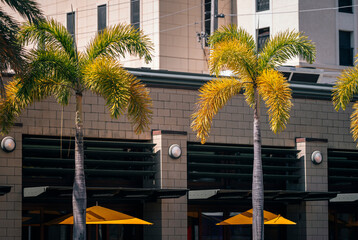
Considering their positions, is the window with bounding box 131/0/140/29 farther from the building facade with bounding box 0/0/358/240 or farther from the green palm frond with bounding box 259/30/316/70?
the green palm frond with bounding box 259/30/316/70

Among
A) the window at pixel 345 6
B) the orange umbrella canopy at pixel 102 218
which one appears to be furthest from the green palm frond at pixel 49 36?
the window at pixel 345 6

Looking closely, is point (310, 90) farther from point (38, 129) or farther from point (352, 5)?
point (352, 5)

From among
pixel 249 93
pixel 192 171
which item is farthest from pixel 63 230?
pixel 249 93

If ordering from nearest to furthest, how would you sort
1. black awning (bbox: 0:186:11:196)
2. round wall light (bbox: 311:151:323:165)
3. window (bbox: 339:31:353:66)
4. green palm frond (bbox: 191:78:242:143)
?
black awning (bbox: 0:186:11:196) < green palm frond (bbox: 191:78:242:143) < round wall light (bbox: 311:151:323:165) < window (bbox: 339:31:353:66)

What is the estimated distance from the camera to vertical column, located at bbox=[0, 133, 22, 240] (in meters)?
25.1

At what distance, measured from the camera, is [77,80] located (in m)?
23.8

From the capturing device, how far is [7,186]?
2422 centimetres

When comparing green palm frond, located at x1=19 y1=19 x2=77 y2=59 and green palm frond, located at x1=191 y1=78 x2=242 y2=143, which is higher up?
green palm frond, located at x1=19 y1=19 x2=77 y2=59

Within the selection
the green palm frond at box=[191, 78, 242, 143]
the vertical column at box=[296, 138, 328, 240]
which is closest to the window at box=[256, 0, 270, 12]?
the vertical column at box=[296, 138, 328, 240]

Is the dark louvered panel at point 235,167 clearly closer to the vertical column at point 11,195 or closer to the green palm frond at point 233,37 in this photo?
the green palm frond at point 233,37

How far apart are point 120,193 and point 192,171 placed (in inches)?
163

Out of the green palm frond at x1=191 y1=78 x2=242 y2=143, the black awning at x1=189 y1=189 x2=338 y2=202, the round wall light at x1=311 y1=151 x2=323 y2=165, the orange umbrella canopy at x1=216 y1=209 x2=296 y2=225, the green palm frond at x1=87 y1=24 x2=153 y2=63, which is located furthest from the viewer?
the round wall light at x1=311 y1=151 x2=323 y2=165

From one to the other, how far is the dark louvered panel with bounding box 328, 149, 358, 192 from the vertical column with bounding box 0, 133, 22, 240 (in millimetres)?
13321

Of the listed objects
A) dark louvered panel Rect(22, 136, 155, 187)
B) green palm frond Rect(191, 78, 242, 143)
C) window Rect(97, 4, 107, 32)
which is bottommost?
dark louvered panel Rect(22, 136, 155, 187)
